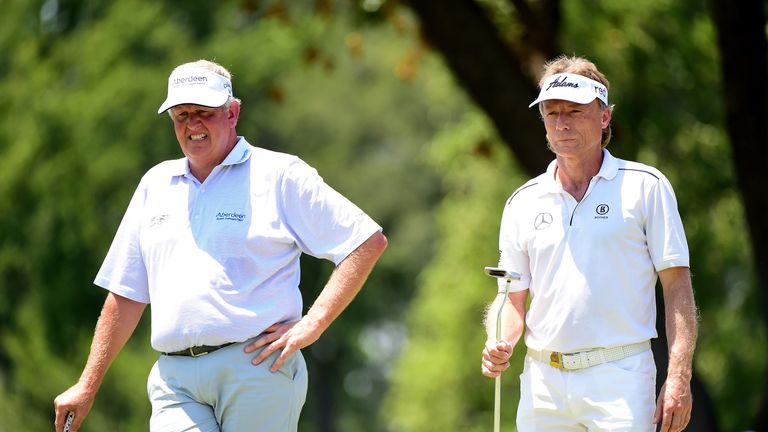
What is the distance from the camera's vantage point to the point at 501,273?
5.09m

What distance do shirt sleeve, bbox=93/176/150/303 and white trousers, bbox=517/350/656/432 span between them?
5.32 ft

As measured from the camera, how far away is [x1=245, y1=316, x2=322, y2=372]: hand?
203 inches

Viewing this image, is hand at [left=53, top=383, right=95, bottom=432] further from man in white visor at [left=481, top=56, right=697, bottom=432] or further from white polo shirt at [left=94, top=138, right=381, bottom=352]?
man in white visor at [left=481, top=56, right=697, bottom=432]

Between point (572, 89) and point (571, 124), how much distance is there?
5.3 inches

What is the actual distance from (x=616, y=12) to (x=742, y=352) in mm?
4849

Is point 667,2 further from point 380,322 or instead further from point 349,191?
point 380,322

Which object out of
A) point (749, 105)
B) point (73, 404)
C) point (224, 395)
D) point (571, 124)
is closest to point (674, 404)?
point (571, 124)

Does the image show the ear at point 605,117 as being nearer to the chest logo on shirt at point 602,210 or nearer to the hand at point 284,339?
the chest logo on shirt at point 602,210

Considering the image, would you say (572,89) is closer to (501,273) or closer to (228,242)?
(501,273)

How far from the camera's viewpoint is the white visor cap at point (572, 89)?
5.03 metres

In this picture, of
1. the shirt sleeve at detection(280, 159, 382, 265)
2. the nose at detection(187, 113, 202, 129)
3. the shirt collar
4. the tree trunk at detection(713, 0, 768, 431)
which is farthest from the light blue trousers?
the tree trunk at detection(713, 0, 768, 431)

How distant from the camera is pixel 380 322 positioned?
38.8 metres

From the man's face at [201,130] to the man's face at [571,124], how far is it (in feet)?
4.13

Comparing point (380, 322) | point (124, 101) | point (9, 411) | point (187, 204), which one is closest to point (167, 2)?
point (124, 101)
